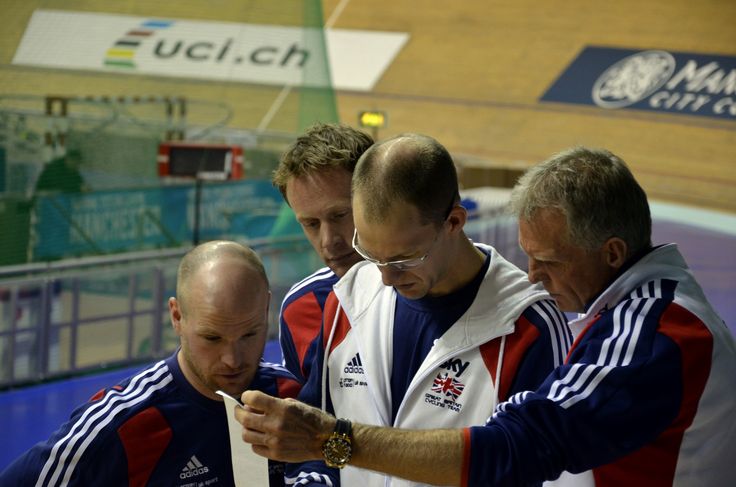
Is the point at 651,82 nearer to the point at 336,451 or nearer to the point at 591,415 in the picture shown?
the point at 591,415

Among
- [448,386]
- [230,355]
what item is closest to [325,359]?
[230,355]

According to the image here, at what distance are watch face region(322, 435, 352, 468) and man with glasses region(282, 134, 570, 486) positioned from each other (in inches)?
13.9

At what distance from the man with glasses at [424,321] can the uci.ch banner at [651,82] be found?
19.6 meters

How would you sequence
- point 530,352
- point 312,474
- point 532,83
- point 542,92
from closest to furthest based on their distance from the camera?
1. point 530,352
2. point 312,474
3. point 542,92
4. point 532,83

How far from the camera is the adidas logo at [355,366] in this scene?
8.93 feet

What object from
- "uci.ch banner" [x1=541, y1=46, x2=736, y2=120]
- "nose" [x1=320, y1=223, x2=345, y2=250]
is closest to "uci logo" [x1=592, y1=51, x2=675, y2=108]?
"uci.ch banner" [x1=541, y1=46, x2=736, y2=120]

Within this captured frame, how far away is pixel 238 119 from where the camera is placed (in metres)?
11.1

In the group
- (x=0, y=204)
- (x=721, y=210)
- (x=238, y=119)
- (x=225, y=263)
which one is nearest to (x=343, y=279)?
(x=225, y=263)

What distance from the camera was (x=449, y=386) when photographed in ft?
8.47

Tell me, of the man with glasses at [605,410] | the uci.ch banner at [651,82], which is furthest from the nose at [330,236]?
the uci.ch banner at [651,82]

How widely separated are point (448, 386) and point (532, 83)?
21.7 metres

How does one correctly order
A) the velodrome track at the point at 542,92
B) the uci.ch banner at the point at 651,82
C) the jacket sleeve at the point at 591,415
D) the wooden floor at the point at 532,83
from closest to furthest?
the jacket sleeve at the point at 591,415 < the velodrome track at the point at 542,92 < the wooden floor at the point at 532,83 < the uci.ch banner at the point at 651,82

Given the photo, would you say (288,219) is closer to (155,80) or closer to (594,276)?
(155,80)

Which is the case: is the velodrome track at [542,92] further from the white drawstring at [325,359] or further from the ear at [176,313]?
the ear at [176,313]
